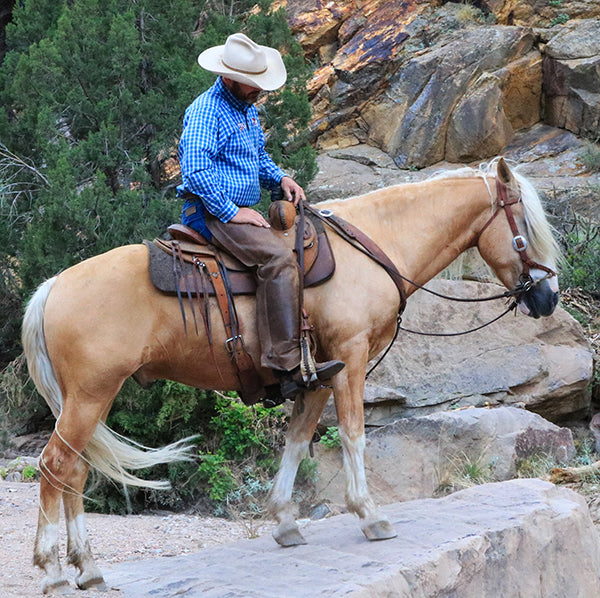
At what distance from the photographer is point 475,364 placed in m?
8.66

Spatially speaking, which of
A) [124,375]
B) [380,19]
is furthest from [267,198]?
[380,19]

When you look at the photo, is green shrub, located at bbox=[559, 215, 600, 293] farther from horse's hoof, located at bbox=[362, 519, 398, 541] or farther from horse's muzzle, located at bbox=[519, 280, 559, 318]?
horse's hoof, located at bbox=[362, 519, 398, 541]

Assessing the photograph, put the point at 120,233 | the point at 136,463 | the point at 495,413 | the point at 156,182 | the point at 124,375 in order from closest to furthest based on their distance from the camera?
the point at 124,375, the point at 136,463, the point at 495,413, the point at 120,233, the point at 156,182

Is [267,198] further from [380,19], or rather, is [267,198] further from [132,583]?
[380,19]

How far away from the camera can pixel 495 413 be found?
25.4 feet

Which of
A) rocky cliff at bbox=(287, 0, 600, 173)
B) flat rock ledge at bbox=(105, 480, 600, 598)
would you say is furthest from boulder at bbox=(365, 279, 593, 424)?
rocky cliff at bbox=(287, 0, 600, 173)

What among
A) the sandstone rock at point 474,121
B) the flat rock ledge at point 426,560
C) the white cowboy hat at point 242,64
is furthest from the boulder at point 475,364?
the sandstone rock at point 474,121

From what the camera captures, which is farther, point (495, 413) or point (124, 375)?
point (495, 413)

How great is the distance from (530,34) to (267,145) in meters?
6.65

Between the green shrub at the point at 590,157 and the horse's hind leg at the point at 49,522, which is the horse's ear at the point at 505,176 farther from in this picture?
the green shrub at the point at 590,157

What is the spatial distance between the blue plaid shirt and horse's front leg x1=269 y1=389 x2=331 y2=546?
4.09ft

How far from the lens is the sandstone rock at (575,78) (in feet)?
43.8

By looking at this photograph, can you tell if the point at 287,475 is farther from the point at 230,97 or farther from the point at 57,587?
the point at 230,97

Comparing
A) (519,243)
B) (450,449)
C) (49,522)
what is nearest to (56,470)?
(49,522)
